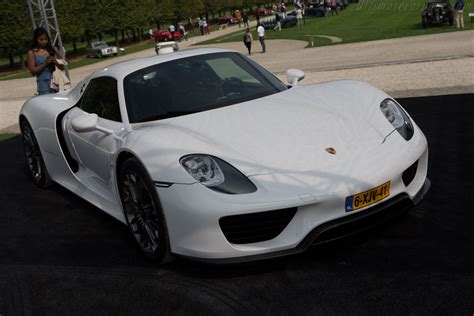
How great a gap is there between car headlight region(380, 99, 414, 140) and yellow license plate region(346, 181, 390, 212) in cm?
64

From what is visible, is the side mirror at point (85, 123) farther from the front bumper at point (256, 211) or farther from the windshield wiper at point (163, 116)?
the front bumper at point (256, 211)

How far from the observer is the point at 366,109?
417cm

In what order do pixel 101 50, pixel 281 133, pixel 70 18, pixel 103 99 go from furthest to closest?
pixel 70 18, pixel 101 50, pixel 103 99, pixel 281 133

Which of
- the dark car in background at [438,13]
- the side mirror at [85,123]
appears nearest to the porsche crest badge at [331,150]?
the side mirror at [85,123]

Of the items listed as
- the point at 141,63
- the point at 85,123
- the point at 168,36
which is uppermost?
the point at 141,63

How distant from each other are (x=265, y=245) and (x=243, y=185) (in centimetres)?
38

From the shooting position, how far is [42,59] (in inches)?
317

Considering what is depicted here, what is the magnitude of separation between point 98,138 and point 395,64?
36.5ft

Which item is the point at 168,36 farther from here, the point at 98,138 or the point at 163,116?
the point at 163,116

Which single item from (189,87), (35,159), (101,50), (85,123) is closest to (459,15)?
(35,159)

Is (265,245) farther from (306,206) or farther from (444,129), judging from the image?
(444,129)

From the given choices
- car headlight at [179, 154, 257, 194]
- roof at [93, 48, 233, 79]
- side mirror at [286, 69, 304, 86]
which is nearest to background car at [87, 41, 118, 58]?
roof at [93, 48, 233, 79]

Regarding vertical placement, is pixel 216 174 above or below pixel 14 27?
above

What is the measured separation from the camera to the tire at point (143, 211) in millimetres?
3576
